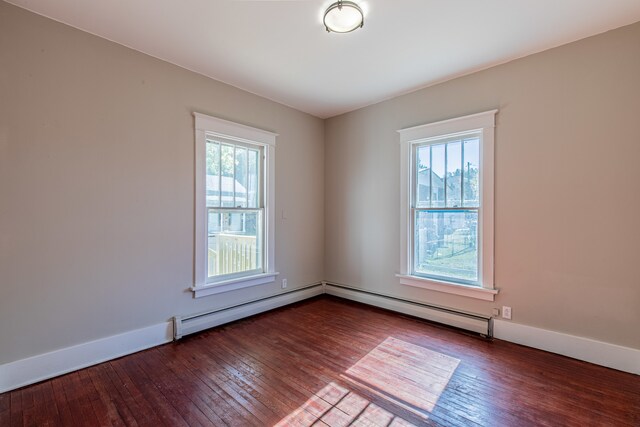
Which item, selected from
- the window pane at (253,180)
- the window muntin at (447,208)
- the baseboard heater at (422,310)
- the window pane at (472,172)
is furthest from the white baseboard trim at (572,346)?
the window pane at (253,180)

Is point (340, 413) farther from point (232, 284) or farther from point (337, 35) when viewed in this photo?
point (337, 35)

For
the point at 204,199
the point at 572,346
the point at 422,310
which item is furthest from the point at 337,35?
the point at 572,346

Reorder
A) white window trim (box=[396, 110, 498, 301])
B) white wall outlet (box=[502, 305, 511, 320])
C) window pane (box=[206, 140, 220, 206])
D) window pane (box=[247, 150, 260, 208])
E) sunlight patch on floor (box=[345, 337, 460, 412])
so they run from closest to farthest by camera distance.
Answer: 1. sunlight patch on floor (box=[345, 337, 460, 412])
2. white wall outlet (box=[502, 305, 511, 320])
3. white window trim (box=[396, 110, 498, 301])
4. window pane (box=[206, 140, 220, 206])
5. window pane (box=[247, 150, 260, 208])

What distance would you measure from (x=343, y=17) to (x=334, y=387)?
2.79 m

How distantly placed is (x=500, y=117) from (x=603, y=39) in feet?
2.96

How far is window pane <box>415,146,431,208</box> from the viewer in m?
3.55

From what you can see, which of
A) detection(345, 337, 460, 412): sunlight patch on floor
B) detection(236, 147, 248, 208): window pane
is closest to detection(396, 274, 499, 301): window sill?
detection(345, 337, 460, 412): sunlight patch on floor

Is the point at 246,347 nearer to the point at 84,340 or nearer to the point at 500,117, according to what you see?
the point at 84,340

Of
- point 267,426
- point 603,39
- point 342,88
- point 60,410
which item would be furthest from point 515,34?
point 60,410

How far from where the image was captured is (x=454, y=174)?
333cm

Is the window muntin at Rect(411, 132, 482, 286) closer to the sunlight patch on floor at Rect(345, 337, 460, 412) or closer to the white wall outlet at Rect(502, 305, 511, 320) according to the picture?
the white wall outlet at Rect(502, 305, 511, 320)

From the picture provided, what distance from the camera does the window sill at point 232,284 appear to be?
315cm

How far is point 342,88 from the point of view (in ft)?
11.6

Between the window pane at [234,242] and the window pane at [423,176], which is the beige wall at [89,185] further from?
the window pane at [423,176]
